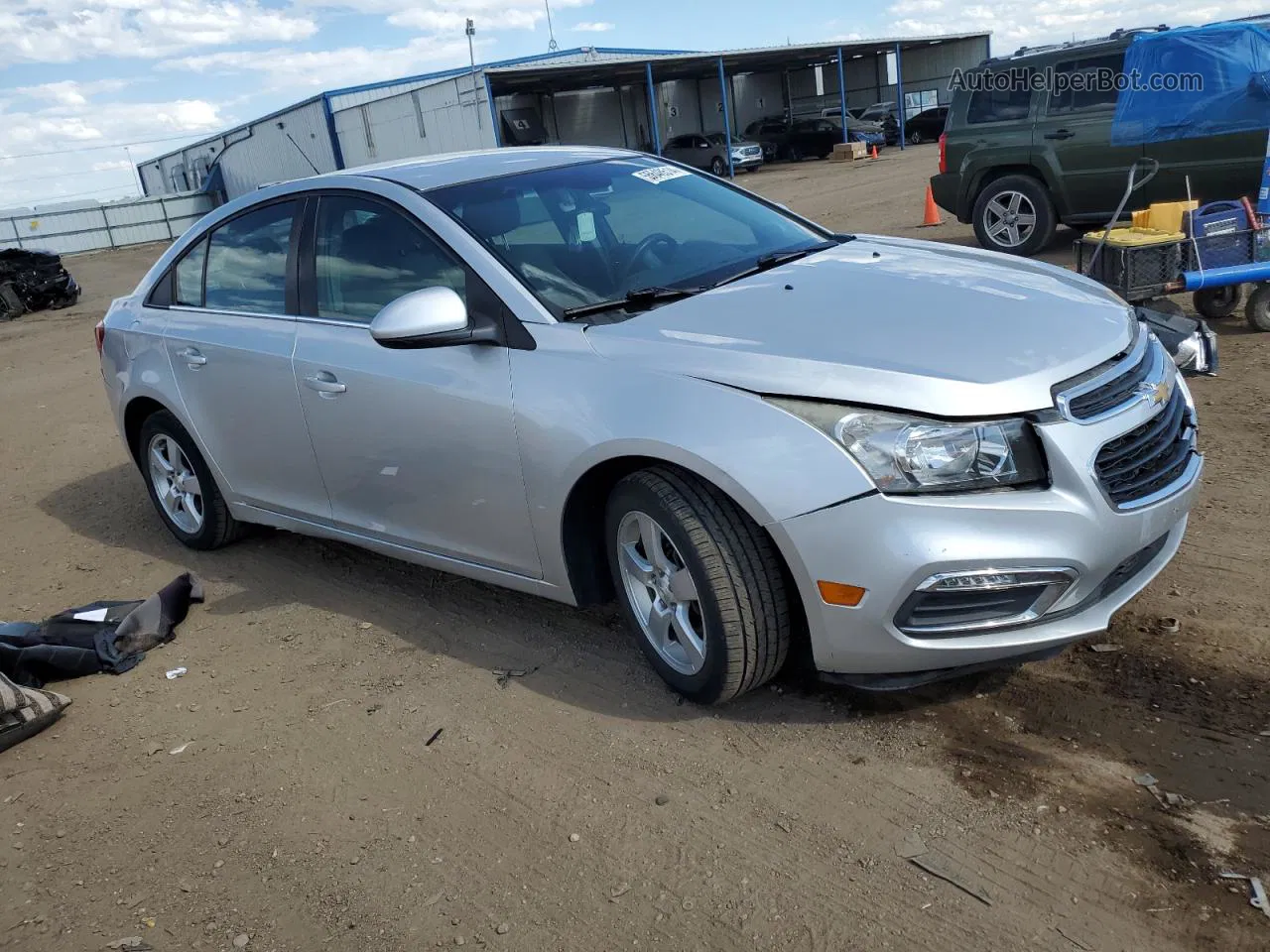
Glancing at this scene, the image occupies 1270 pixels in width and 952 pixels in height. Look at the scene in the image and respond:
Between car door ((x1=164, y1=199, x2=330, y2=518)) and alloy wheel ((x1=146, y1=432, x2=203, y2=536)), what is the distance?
18.4 inches

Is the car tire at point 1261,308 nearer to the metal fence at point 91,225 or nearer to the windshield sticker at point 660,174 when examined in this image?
the windshield sticker at point 660,174

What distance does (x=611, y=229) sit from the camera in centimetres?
401

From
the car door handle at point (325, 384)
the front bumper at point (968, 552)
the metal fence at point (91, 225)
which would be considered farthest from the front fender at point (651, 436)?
the metal fence at point (91, 225)

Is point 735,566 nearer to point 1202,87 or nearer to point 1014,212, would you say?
point 1202,87

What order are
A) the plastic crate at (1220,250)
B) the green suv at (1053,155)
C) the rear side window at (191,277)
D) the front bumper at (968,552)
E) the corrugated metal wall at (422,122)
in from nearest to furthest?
the front bumper at (968,552) < the rear side window at (191,277) < the plastic crate at (1220,250) < the green suv at (1053,155) < the corrugated metal wall at (422,122)

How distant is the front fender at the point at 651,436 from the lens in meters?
2.89

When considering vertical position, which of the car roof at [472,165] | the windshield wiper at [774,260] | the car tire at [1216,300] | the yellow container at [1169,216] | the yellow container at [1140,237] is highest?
the car roof at [472,165]

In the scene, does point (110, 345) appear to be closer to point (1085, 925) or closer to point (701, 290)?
point (701, 290)

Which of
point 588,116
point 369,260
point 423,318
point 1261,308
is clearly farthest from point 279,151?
point 423,318

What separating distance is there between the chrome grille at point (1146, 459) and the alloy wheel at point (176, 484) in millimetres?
4124

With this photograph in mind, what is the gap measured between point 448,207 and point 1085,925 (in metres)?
3.00

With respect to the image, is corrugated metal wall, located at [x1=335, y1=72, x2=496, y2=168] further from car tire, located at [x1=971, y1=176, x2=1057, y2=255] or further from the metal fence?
car tire, located at [x1=971, y1=176, x2=1057, y2=255]

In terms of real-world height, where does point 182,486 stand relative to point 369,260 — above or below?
below

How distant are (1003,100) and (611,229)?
314 inches
